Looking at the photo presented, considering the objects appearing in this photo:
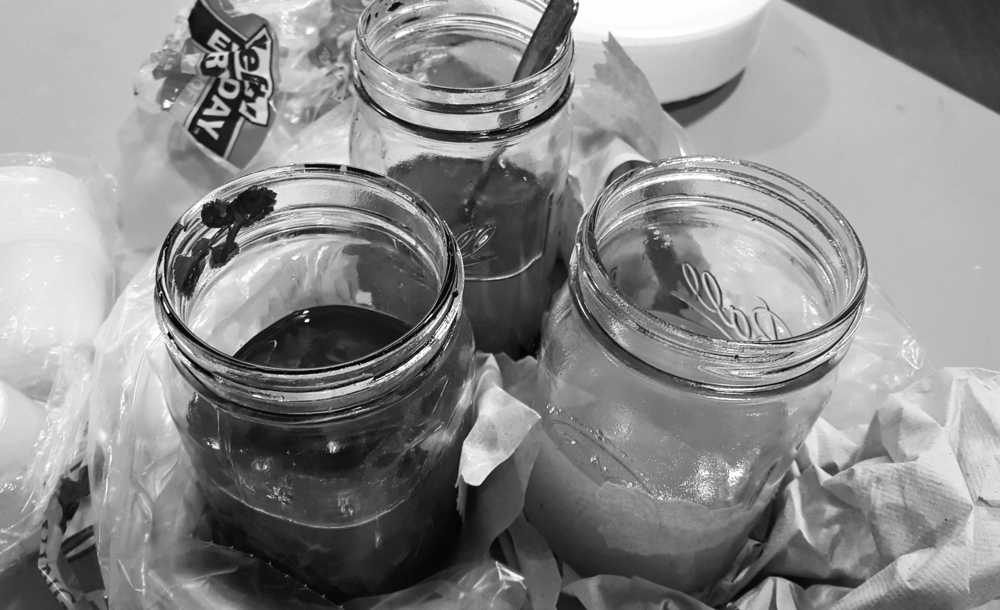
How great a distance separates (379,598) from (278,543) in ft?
0.18

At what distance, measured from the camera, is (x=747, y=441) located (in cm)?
38

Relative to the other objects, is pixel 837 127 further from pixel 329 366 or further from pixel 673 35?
pixel 329 366

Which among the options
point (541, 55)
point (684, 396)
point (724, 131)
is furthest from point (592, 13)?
point (684, 396)

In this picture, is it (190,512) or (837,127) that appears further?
(837,127)

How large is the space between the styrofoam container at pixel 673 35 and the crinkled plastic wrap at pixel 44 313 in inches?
15.0

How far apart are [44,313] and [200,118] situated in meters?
0.20

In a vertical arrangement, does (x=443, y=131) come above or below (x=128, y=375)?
above

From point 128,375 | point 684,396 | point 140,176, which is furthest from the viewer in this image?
point 140,176

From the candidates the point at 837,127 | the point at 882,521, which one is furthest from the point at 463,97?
the point at 837,127

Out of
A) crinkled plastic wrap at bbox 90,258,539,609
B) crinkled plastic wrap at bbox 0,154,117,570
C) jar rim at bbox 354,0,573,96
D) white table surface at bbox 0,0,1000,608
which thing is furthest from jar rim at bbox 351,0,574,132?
white table surface at bbox 0,0,1000,608

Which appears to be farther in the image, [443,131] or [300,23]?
[300,23]

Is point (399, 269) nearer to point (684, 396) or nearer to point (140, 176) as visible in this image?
point (684, 396)

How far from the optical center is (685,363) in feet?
1.15

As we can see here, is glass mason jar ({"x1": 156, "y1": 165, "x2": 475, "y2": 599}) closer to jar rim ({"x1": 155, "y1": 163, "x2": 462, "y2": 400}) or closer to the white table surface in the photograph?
jar rim ({"x1": 155, "y1": 163, "x2": 462, "y2": 400})
